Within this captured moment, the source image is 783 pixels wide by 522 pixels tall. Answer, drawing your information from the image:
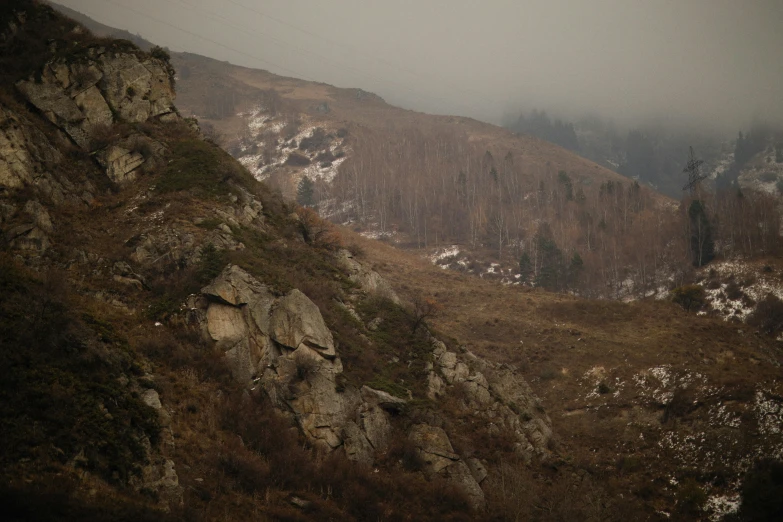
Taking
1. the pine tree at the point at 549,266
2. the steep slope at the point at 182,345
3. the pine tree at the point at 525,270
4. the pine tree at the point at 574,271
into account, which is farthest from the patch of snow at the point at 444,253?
the steep slope at the point at 182,345

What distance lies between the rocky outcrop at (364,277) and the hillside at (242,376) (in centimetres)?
16

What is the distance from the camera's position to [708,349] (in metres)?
38.2

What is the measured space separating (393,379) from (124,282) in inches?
536

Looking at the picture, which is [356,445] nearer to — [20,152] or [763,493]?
[763,493]

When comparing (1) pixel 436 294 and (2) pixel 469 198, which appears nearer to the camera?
(1) pixel 436 294

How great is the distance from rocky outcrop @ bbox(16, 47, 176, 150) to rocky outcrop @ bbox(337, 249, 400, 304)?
16.5m

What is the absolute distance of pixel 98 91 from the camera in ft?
95.3

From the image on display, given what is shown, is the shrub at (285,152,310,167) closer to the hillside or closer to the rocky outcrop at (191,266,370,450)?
the hillside

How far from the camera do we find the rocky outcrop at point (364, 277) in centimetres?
3228

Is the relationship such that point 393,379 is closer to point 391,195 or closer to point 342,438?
point 342,438

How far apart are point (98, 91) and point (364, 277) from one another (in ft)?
67.9

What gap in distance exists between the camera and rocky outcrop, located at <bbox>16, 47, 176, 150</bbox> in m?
26.7

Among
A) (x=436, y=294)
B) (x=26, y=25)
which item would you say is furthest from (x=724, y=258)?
(x=26, y=25)

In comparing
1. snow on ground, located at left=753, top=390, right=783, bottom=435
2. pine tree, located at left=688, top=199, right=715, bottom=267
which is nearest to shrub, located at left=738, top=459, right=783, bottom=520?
snow on ground, located at left=753, top=390, right=783, bottom=435
